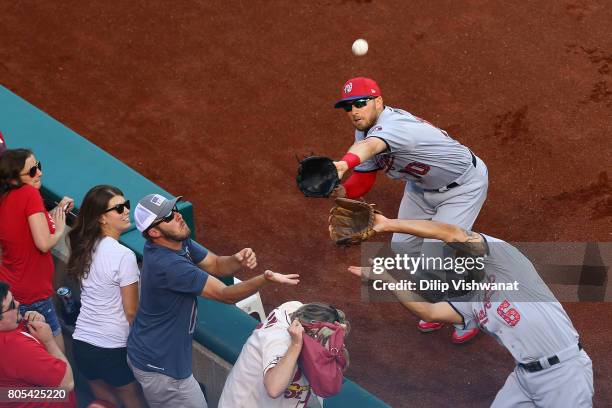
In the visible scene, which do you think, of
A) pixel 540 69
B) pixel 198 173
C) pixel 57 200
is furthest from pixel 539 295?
pixel 540 69

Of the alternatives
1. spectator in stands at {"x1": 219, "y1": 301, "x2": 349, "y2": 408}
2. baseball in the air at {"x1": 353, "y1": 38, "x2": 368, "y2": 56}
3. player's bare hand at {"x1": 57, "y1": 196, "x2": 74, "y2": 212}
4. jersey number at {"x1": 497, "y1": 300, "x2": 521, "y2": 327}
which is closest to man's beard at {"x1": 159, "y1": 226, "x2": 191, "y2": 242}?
spectator in stands at {"x1": 219, "y1": 301, "x2": 349, "y2": 408}

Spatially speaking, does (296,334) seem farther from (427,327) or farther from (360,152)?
(427,327)

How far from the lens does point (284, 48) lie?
28.7ft

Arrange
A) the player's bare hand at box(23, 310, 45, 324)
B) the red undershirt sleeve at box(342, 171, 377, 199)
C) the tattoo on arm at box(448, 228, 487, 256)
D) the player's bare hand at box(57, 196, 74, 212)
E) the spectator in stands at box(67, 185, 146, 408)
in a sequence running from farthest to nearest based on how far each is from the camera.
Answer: the red undershirt sleeve at box(342, 171, 377, 199) < the player's bare hand at box(57, 196, 74, 212) < the tattoo on arm at box(448, 228, 487, 256) < the spectator in stands at box(67, 185, 146, 408) < the player's bare hand at box(23, 310, 45, 324)

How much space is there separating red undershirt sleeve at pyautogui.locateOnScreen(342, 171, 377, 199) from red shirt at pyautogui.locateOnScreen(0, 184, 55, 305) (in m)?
1.91

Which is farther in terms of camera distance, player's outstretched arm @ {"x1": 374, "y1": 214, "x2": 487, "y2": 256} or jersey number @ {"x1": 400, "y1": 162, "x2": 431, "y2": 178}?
jersey number @ {"x1": 400, "y1": 162, "x2": 431, "y2": 178}

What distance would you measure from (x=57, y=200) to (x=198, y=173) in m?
2.41

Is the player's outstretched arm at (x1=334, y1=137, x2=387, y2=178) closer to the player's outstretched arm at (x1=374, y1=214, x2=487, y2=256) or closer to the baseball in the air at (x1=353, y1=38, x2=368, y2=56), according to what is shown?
the player's outstretched arm at (x1=374, y1=214, x2=487, y2=256)

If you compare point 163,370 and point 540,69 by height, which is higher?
point 540,69

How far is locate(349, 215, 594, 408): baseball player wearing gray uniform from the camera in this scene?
429 cm

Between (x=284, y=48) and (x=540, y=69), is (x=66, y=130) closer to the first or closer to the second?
(x=284, y=48)

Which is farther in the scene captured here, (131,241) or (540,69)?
(540,69)

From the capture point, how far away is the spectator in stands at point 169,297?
3.98 meters

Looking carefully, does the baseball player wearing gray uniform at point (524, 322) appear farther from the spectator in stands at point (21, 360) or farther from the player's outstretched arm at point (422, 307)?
the spectator in stands at point (21, 360)
